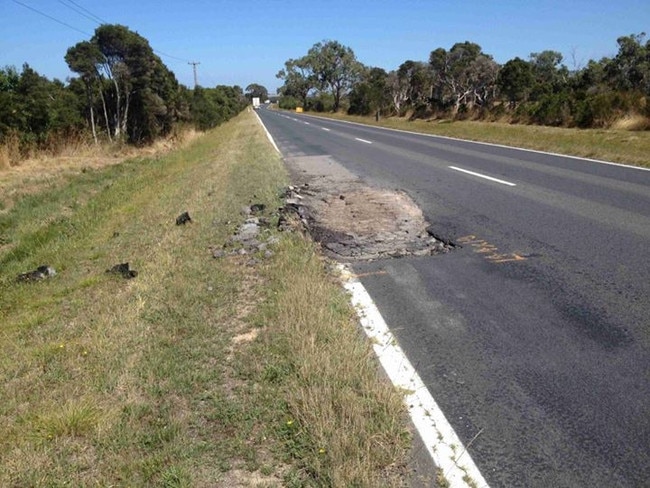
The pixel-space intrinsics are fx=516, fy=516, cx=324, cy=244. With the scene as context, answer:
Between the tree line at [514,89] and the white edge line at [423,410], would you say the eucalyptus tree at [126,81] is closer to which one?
the tree line at [514,89]

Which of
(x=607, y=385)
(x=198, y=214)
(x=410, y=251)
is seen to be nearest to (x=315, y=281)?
(x=410, y=251)

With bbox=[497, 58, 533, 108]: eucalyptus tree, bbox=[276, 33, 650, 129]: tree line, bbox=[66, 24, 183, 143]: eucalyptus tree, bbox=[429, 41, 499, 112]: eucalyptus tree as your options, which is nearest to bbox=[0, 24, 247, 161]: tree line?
bbox=[66, 24, 183, 143]: eucalyptus tree

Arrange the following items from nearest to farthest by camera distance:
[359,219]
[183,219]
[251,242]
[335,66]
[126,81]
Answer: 1. [251,242]
2. [359,219]
3. [183,219]
4. [126,81]
5. [335,66]

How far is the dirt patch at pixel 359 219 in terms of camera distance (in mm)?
6227

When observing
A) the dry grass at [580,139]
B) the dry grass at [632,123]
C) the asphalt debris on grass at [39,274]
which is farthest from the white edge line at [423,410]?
the dry grass at [632,123]

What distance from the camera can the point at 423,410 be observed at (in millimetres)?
2998

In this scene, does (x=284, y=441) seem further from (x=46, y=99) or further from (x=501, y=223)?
(x=46, y=99)

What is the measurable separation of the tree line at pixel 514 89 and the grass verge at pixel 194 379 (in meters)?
18.3

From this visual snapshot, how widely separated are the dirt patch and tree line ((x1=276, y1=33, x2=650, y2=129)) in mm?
13561

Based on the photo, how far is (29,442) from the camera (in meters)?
2.76

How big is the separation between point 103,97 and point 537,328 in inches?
1498

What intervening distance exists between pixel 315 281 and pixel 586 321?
2.26 m

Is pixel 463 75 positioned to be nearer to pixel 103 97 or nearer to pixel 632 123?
pixel 632 123

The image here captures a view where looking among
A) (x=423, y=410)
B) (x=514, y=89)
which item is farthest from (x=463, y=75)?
(x=423, y=410)
